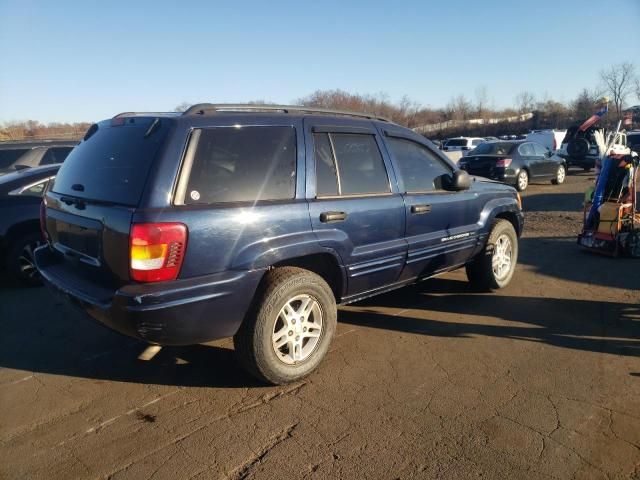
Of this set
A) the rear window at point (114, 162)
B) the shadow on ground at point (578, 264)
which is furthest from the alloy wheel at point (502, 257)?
the rear window at point (114, 162)

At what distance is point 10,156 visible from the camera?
787cm

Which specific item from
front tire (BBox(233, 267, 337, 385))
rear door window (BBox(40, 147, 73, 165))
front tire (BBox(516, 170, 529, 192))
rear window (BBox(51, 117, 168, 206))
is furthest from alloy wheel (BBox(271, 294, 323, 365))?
front tire (BBox(516, 170, 529, 192))

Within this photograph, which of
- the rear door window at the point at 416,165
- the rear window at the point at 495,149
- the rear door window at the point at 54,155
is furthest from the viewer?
the rear window at the point at 495,149

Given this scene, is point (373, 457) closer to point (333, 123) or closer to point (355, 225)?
point (355, 225)

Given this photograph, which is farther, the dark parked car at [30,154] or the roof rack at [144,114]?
the dark parked car at [30,154]

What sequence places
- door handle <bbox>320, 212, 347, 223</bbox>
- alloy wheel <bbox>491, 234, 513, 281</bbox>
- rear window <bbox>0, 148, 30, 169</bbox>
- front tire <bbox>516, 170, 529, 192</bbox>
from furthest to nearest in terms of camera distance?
front tire <bbox>516, 170, 529, 192</bbox> → rear window <bbox>0, 148, 30, 169</bbox> → alloy wheel <bbox>491, 234, 513, 281</bbox> → door handle <bbox>320, 212, 347, 223</bbox>

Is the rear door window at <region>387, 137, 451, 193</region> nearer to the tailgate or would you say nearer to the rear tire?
the tailgate

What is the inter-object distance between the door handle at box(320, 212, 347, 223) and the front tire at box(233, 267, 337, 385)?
40 centimetres

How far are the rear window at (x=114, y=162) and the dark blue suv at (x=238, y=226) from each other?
0.01 m

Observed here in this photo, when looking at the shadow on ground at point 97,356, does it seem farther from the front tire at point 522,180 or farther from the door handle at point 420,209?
the front tire at point 522,180

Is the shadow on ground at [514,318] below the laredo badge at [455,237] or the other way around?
below

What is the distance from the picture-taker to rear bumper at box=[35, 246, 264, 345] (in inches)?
112

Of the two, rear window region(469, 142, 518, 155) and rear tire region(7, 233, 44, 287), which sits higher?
rear window region(469, 142, 518, 155)

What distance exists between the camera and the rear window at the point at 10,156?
778cm
